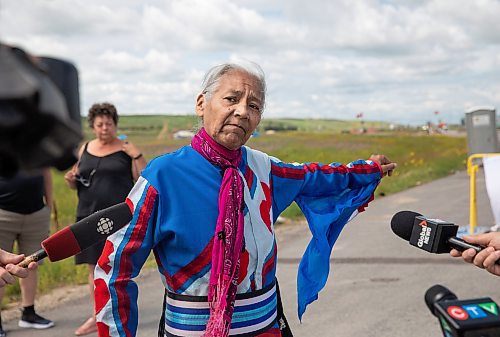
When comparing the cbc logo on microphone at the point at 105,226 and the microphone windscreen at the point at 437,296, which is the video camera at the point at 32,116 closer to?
the microphone windscreen at the point at 437,296

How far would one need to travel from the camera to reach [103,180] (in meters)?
5.36

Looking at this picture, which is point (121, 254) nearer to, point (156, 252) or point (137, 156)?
point (156, 252)

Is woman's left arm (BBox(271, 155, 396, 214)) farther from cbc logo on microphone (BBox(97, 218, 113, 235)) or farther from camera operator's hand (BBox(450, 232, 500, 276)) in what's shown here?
camera operator's hand (BBox(450, 232, 500, 276))

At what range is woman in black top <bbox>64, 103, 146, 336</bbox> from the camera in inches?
210

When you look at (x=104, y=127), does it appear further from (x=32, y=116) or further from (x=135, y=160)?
(x=32, y=116)

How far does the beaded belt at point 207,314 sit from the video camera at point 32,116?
1688mm

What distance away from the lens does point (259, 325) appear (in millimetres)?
2551

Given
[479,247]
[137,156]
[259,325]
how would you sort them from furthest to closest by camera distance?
[137,156], [259,325], [479,247]

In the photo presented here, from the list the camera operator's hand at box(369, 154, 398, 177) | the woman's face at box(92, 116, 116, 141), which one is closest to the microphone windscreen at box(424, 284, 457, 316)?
the camera operator's hand at box(369, 154, 398, 177)

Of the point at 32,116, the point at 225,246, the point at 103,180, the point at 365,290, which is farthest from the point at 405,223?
the point at 365,290

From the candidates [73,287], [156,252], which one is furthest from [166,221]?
[73,287]

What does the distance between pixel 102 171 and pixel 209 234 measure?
313 cm

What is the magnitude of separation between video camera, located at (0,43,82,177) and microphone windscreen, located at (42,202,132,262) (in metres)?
1.54

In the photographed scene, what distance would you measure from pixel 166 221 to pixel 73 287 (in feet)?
15.9
